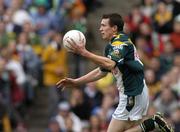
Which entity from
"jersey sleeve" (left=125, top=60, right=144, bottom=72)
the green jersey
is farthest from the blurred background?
"jersey sleeve" (left=125, top=60, right=144, bottom=72)

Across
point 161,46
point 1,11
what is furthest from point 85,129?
point 1,11

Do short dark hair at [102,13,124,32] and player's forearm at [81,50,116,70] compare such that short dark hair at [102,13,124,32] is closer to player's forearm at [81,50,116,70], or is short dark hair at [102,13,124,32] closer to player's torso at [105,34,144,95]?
player's torso at [105,34,144,95]

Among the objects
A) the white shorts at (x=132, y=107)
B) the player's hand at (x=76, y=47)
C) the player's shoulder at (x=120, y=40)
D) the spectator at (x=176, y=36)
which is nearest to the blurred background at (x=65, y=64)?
the spectator at (x=176, y=36)

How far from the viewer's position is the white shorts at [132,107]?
43.0 feet

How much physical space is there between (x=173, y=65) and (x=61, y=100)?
271 cm

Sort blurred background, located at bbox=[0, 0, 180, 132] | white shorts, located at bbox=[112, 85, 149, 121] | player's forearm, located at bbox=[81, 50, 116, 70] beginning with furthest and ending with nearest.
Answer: blurred background, located at bbox=[0, 0, 180, 132] < white shorts, located at bbox=[112, 85, 149, 121] < player's forearm, located at bbox=[81, 50, 116, 70]

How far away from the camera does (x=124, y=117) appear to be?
43.3 ft

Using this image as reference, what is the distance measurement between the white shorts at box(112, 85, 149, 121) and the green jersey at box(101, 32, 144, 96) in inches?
3.8

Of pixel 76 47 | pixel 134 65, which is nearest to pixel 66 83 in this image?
pixel 76 47

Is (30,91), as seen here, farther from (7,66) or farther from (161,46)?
(161,46)

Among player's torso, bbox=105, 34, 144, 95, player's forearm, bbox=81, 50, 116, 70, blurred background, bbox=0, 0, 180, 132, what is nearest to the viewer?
player's forearm, bbox=81, 50, 116, 70

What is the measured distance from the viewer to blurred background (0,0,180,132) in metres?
18.8

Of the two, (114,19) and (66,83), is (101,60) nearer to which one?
(114,19)

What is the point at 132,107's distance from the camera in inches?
517
